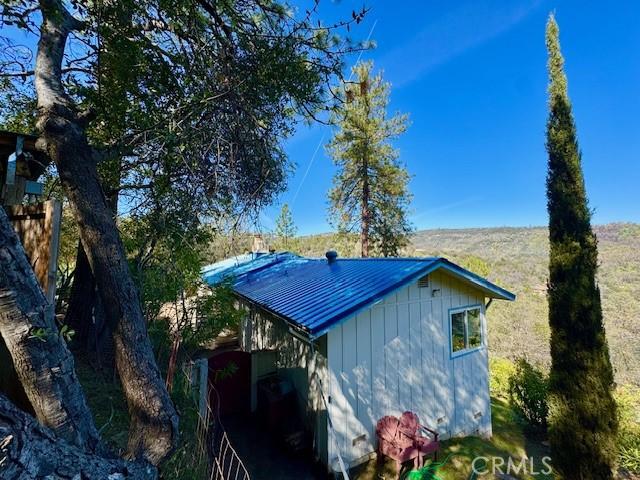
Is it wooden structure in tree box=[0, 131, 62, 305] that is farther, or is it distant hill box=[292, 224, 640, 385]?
distant hill box=[292, 224, 640, 385]

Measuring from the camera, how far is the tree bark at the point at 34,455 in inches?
50.2

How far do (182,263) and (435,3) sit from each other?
9919 mm

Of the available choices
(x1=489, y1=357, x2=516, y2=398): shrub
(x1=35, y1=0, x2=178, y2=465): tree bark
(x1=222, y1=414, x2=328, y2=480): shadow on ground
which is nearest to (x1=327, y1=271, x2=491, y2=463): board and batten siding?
(x1=222, y1=414, x2=328, y2=480): shadow on ground

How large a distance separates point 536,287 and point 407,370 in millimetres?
21132

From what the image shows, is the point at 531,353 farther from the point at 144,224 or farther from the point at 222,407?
the point at 144,224

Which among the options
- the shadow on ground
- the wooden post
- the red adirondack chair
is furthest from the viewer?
the red adirondack chair

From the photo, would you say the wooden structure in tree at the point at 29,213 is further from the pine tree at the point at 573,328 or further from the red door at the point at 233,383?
the pine tree at the point at 573,328

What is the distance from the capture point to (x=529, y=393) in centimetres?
837

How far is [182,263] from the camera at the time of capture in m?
5.00

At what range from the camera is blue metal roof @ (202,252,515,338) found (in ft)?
18.1

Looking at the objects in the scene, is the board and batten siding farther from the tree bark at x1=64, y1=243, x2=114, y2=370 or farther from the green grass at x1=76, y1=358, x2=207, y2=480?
the tree bark at x1=64, y1=243, x2=114, y2=370

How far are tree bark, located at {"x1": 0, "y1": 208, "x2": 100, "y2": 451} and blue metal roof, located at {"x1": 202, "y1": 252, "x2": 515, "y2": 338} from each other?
2729 mm

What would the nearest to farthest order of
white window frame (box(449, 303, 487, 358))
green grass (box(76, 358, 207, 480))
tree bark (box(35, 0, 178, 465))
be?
tree bark (box(35, 0, 178, 465)) → green grass (box(76, 358, 207, 480)) → white window frame (box(449, 303, 487, 358))

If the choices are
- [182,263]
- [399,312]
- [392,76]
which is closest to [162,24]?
[182,263]
